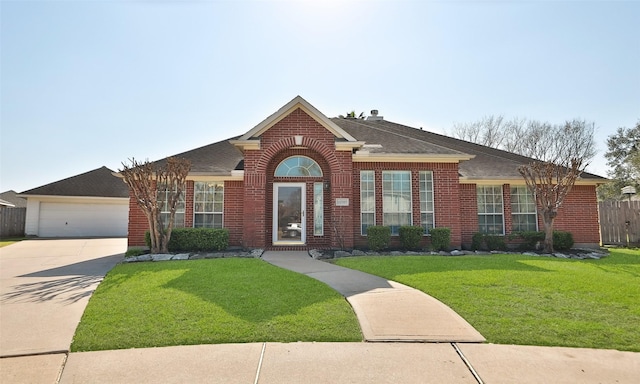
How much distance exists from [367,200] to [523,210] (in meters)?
6.68

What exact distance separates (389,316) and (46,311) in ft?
17.7

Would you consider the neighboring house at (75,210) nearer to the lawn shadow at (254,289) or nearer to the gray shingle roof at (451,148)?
the gray shingle roof at (451,148)

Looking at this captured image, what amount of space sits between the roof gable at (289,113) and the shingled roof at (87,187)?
15046 millimetres

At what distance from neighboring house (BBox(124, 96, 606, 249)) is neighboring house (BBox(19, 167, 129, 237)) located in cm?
1161

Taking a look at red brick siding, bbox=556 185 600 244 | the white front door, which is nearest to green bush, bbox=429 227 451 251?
the white front door

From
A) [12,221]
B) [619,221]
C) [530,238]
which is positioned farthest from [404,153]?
[12,221]

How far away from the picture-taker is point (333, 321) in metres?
4.70

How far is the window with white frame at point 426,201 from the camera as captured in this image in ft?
43.2

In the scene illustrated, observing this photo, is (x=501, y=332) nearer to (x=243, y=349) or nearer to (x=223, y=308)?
(x=243, y=349)

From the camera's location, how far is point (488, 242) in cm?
1304

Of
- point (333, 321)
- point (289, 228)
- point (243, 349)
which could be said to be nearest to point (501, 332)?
point (333, 321)

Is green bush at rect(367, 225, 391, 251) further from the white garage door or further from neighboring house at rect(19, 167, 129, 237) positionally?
the white garage door

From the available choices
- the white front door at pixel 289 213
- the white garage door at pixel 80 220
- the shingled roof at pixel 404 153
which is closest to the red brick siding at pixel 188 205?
the shingled roof at pixel 404 153

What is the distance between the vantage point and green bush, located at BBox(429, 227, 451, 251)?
40.2 feet
